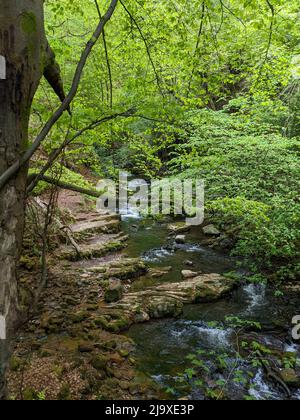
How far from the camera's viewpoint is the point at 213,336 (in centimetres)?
575

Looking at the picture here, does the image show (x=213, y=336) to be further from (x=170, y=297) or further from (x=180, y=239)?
(x=180, y=239)

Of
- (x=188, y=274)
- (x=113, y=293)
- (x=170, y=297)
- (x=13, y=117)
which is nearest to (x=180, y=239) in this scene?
(x=188, y=274)

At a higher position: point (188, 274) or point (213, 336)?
point (188, 274)

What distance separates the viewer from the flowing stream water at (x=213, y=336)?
444 cm

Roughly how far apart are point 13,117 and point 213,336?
505cm

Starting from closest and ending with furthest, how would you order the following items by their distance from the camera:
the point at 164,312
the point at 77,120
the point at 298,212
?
1. the point at 77,120
2. the point at 164,312
3. the point at 298,212

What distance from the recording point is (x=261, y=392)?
436 cm

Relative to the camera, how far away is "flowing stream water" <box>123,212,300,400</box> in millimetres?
4441

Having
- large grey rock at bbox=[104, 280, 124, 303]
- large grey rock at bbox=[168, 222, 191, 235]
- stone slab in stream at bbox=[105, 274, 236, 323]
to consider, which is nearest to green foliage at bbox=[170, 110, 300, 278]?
stone slab in stream at bbox=[105, 274, 236, 323]

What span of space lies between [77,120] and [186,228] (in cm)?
819

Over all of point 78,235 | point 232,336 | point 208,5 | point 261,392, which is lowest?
point 261,392

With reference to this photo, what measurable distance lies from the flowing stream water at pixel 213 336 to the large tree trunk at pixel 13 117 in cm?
300

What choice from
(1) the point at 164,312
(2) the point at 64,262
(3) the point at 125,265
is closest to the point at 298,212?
(1) the point at 164,312
